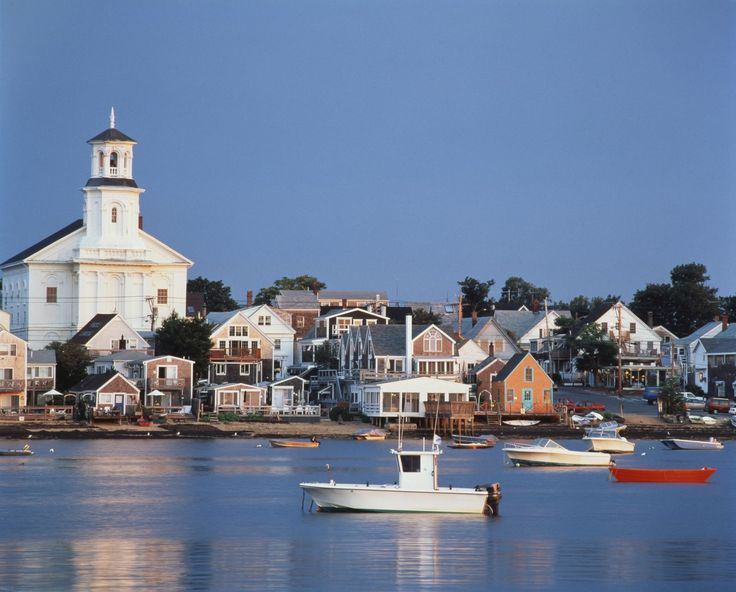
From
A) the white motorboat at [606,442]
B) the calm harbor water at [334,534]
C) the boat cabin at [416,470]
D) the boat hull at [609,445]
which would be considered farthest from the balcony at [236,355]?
the boat cabin at [416,470]

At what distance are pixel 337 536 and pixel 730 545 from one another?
41.4 ft

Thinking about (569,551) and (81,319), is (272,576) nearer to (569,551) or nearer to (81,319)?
(569,551)

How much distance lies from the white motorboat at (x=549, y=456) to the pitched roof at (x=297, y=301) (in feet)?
247

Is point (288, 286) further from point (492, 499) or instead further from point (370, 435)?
point (492, 499)

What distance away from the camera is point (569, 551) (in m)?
49.5

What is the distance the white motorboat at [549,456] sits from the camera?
82.2 metres

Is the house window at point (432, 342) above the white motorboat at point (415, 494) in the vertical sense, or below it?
above

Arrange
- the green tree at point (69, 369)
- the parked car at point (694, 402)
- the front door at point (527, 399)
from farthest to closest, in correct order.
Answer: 1. the parked car at point (694, 402)
2. the green tree at point (69, 369)
3. the front door at point (527, 399)

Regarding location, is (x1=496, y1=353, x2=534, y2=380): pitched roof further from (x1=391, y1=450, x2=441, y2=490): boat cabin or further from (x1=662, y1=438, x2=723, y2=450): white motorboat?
(x1=391, y1=450, x2=441, y2=490): boat cabin

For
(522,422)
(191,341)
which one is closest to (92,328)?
(191,341)

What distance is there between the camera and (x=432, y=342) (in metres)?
120

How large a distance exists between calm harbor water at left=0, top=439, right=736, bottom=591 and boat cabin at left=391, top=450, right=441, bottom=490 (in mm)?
1183

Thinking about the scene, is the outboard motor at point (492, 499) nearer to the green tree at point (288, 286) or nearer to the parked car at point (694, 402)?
the parked car at point (694, 402)

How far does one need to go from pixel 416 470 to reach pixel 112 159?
298 ft
